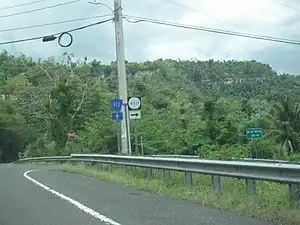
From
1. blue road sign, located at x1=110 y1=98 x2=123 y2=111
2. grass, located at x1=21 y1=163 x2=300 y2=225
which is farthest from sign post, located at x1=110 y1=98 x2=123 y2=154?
grass, located at x1=21 y1=163 x2=300 y2=225

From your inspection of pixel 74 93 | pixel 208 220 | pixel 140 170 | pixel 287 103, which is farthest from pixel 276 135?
pixel 208 220

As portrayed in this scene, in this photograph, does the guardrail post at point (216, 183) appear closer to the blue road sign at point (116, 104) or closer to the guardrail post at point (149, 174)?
the guardrail post at point (149, 174)

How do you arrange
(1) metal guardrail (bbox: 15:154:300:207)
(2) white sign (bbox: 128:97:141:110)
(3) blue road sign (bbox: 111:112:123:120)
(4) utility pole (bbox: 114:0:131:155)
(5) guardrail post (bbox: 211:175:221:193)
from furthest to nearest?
(4) utility pole (bbox: 114:0:131:155)
(3) blue road sign (bbox: 111:112:123:120)
(2) white sign (bbox: 128:97:141:110)
(5) guardrail post (bbox: 211:175:221:193)
(1) metal guardrail (bbox: 15:154:300:207)

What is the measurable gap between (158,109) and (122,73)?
45.8 m

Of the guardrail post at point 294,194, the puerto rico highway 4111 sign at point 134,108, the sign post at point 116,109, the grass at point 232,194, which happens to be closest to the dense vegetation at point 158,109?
the puerto rico highway 4111 sign at point 134,108

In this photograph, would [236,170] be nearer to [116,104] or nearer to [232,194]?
[232,194]

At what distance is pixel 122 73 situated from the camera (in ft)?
86.9

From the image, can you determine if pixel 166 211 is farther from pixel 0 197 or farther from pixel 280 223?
pixel 0 197

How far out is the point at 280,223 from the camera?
8.80 meters

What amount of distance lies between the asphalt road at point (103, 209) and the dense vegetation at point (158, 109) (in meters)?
9.71

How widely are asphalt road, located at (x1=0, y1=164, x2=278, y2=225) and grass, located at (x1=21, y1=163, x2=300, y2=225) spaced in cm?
36

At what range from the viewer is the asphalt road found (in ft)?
31.4

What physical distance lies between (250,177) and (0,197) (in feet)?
23.8

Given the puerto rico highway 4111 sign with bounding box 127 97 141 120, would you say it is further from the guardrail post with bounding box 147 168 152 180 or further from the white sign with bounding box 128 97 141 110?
the guardrail post with bounding box 147 168 152 180
